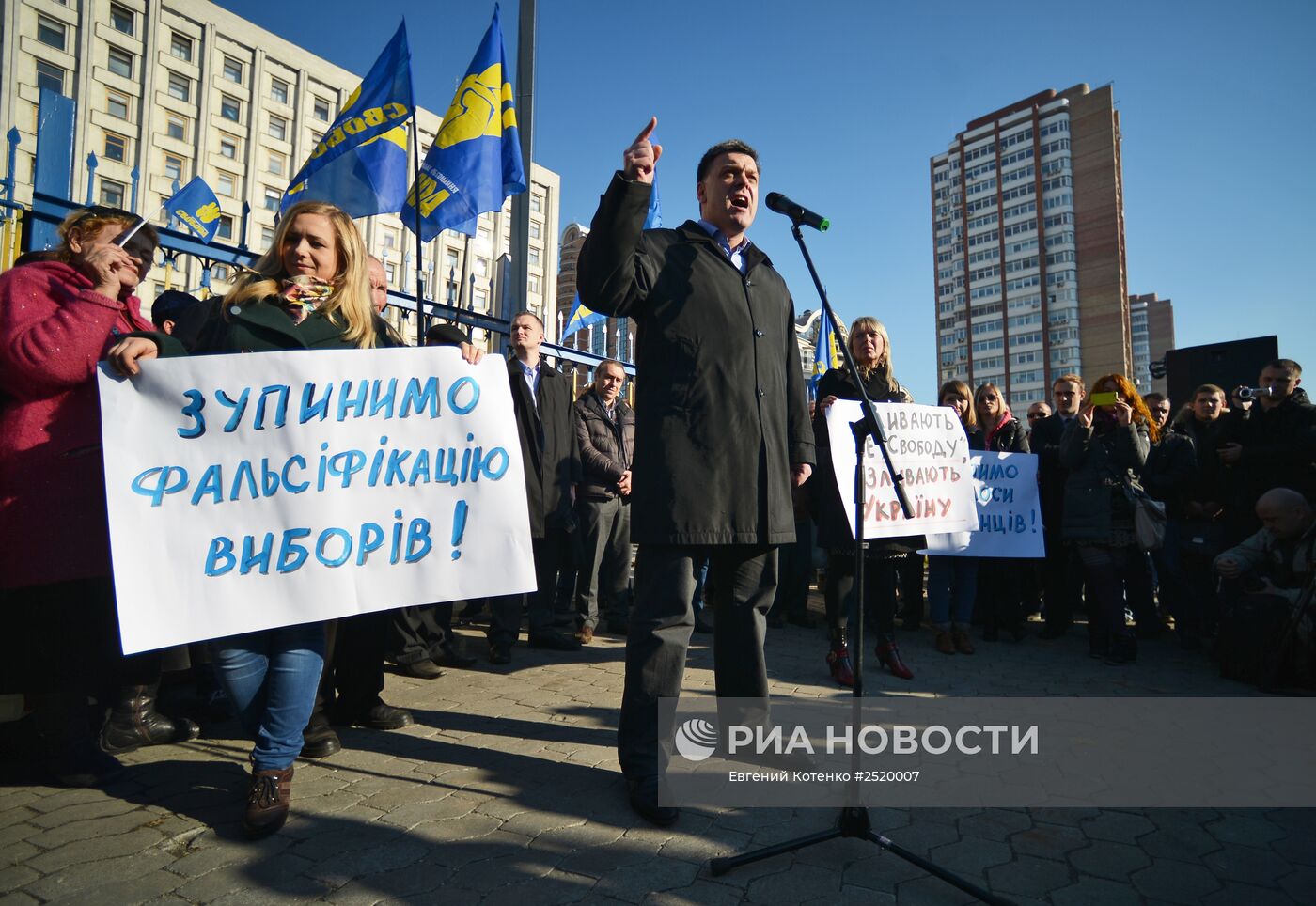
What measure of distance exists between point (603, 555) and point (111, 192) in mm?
42445

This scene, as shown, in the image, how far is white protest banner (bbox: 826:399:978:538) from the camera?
4.04m

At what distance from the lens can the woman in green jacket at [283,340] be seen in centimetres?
224

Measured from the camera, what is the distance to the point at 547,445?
4945 mm

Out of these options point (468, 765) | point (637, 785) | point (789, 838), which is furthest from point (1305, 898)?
point (468, 765)

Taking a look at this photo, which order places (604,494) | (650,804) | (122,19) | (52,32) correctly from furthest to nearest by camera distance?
(122,19)
(52,32)
(604,494)
(650,804)

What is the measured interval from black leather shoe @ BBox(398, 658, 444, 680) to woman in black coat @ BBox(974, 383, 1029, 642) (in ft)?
14.7

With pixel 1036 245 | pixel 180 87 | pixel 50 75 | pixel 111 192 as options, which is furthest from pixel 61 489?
pixel 1036 245

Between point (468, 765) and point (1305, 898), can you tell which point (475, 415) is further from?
point (1305, 898)

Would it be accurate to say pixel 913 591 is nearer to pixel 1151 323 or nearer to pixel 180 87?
pixel 180 87

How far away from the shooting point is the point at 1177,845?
226 centimetres

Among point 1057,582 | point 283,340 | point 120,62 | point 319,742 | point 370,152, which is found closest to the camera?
point 283,340

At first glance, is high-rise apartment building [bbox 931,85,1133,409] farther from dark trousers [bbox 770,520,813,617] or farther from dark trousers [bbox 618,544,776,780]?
dark trousers [bbox 618,544,776,780]

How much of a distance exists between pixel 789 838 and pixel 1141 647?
512 centimetres

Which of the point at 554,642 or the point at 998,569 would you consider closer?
the point at 554,642
